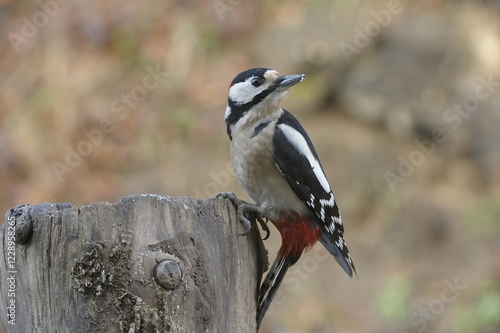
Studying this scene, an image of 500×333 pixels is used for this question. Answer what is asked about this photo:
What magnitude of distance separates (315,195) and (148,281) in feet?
5.09

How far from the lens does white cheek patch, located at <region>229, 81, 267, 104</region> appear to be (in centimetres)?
402

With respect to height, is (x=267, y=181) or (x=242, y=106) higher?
(x=242, y=106)

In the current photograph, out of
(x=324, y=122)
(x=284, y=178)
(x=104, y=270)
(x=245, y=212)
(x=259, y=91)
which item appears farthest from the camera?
(x=324, y=122)

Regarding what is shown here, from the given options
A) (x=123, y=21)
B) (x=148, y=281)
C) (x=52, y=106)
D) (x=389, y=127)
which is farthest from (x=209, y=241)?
(x=123, y=21)

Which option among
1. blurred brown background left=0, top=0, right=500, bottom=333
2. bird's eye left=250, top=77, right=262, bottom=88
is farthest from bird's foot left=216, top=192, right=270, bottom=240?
blurred brown background left=0, top=0, right=500, bottom=333

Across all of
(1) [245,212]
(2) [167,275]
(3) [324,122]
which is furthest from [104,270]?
(3) [324,122]

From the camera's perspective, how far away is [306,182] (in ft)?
12.7

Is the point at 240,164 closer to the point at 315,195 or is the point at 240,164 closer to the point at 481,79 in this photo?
the point at 315,195

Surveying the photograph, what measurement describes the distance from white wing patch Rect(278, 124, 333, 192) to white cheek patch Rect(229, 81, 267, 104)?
0.24 meters

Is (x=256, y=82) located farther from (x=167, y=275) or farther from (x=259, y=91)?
(x=167, y=275)

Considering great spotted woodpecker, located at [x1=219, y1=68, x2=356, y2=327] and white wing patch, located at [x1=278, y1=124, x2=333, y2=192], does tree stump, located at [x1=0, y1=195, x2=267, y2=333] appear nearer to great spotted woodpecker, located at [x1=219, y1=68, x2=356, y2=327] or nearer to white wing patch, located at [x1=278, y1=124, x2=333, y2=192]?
great spotted woodpecker, located at [x1=219, y1=68, x2=356, y2=327]

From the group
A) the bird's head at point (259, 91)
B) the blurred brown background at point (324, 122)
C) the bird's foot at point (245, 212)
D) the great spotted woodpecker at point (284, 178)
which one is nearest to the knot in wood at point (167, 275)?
the bird's foot at point (245, 212)

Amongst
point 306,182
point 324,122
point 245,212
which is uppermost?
point 324,122

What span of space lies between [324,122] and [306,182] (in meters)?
4.84
